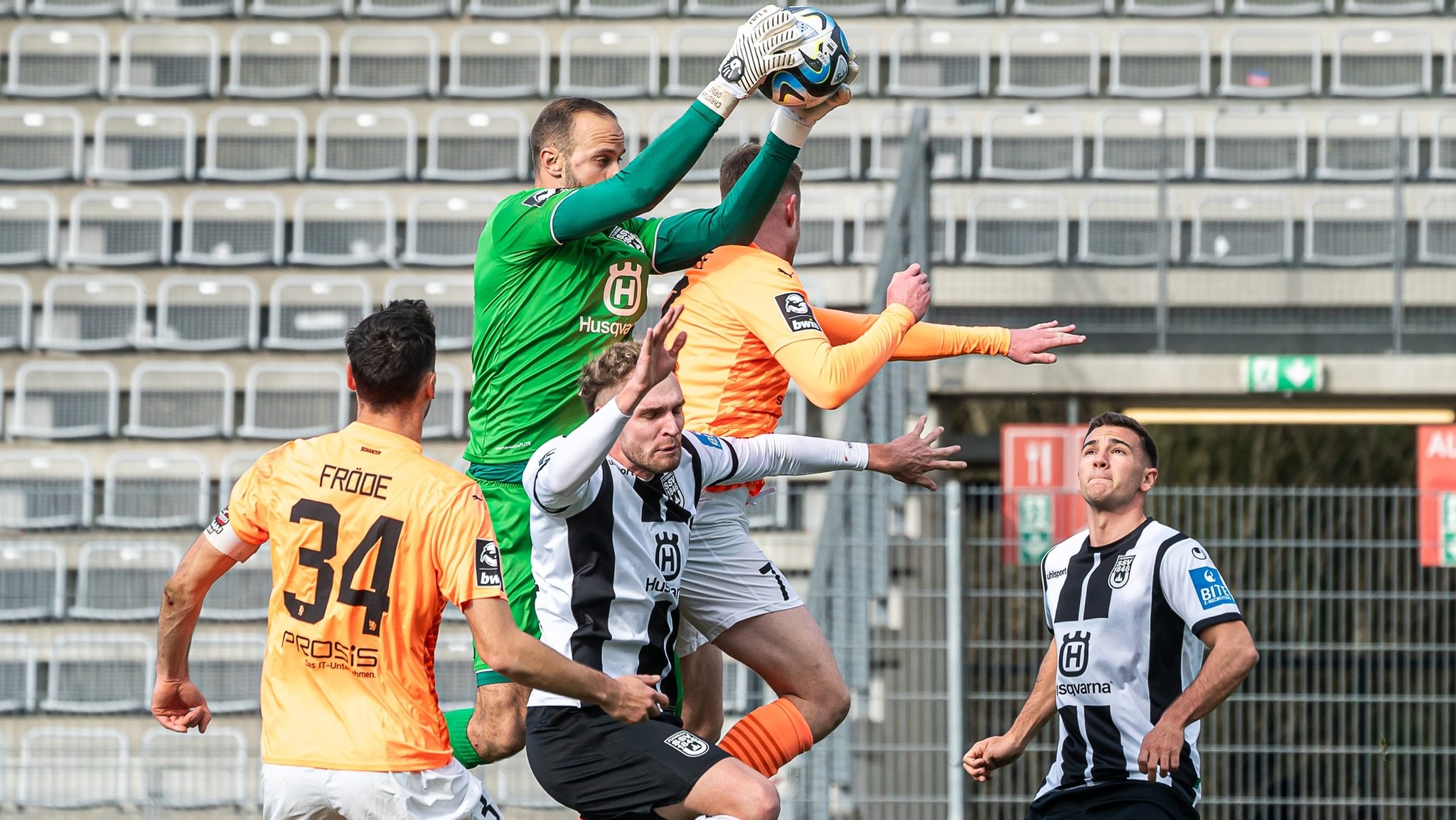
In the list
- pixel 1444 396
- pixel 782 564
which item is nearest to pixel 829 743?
pixel 782 564

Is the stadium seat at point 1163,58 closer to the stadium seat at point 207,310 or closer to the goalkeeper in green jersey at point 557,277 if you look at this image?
the stadium seat at point 207,310

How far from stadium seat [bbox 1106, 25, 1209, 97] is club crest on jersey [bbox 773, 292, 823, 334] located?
8.83 metres

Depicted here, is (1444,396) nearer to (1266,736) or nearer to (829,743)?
(1266,736)

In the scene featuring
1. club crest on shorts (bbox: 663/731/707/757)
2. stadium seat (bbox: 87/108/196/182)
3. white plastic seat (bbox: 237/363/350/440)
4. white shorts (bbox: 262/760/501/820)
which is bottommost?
white shorts (bbox: 262/760/501/820)

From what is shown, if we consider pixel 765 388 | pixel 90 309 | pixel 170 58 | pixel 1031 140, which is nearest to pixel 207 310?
pixel 90 309

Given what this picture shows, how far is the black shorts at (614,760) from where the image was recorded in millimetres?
3713

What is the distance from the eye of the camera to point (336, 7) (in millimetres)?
13320

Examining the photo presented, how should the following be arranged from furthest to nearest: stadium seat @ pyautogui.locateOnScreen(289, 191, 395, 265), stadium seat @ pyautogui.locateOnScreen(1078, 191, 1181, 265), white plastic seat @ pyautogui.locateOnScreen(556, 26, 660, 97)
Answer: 1. white plastic seat @ pyautogui.locateOnScreen(556, 26, 660, 97)
2. stadium seat @ pyautogui.locateOnScreen(289, 191, 395, 265)
3. stadium seat @ pyautogui.locateOnScreen(1078, 191, 1181, 265)

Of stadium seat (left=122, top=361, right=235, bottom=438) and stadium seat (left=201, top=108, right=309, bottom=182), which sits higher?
stadium seat (left=201, top=108, right=309, bottom=182)

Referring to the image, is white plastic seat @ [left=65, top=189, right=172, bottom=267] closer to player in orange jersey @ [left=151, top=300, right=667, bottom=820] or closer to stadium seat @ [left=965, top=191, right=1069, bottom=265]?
stadium seat @ [left=965, top=191, right=1069, bottom=265]

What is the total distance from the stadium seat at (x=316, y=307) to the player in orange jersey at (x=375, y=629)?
26.6 ft

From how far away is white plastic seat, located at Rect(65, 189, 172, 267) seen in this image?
39.8ft

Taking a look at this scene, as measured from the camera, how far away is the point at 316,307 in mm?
11648

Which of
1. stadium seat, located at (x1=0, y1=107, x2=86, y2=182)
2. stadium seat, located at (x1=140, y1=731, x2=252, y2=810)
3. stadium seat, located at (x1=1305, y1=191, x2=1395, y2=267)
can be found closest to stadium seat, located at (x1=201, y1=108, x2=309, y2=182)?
stadium seat, located at (x1=0, y1=107, x2=86, y2=182)
